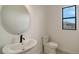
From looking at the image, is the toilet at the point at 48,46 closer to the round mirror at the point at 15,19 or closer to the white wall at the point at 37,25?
the white wall at the point at 37,25

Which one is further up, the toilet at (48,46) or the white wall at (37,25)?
the white wall at (37,25)

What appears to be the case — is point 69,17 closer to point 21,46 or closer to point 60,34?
point 60,34

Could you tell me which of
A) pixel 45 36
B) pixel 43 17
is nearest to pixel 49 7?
pixel 43 17

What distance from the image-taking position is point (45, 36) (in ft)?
4.22

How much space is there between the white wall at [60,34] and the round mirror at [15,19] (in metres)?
0.32

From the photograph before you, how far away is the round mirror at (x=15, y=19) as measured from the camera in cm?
126

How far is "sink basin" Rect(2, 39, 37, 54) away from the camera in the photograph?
4.01ft

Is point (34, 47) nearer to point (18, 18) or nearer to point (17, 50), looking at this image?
point (17, 50)

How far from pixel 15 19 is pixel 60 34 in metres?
0.62

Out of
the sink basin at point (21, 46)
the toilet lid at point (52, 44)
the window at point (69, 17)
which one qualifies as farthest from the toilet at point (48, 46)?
the window at point (69, 17)

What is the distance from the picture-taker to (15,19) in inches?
50.6

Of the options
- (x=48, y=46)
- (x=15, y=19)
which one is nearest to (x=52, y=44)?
(x=48, y=46)

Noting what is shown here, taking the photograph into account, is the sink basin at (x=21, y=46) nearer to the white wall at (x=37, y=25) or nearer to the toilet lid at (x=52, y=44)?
the white wall at (x=37, y=25)
